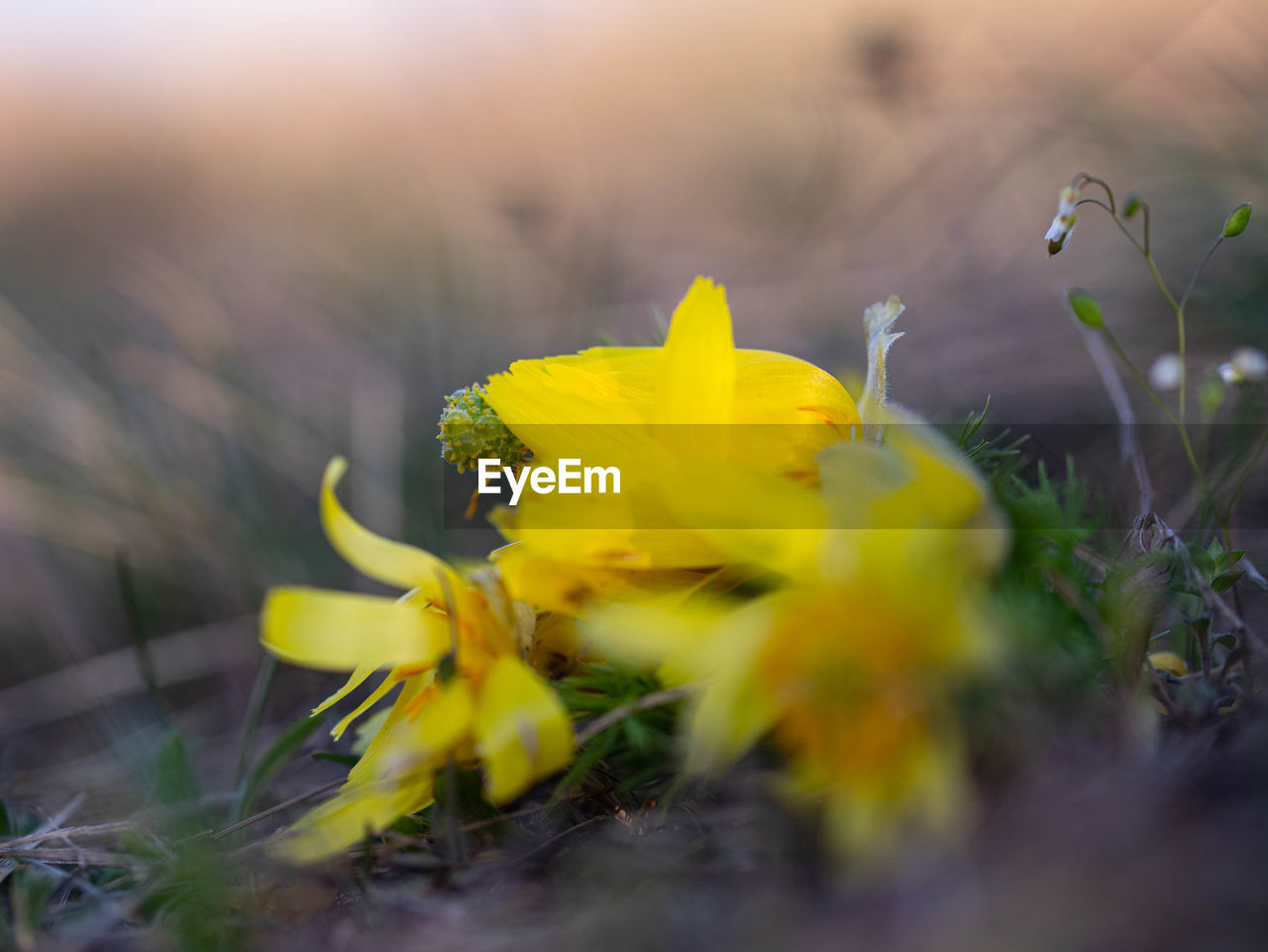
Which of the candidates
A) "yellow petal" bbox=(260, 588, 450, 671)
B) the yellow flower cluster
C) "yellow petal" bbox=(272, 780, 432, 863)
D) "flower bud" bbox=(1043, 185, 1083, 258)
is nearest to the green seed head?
the yellow flower cluster

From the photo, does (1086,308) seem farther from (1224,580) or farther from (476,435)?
(476,435)

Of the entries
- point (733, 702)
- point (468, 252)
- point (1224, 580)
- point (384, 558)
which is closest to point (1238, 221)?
point (1224, 580)

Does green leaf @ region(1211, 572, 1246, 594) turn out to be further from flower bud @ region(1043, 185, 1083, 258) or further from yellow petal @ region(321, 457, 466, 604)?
yellow petal @ region(321, 457, 466, 604)

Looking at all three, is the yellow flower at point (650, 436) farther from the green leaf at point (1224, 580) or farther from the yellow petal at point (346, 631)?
the green leaf at point (1224, 580)

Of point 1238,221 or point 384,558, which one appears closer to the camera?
point 384,558

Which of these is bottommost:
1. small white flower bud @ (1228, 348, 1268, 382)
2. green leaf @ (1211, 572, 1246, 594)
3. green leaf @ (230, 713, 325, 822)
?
green leaf @ (230, 713, 325, 822)

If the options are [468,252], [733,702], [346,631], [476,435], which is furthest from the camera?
[468,252]

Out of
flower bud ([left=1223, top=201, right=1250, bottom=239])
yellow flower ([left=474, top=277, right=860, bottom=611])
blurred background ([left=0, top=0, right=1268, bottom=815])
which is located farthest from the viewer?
blurred background ([left=0, top=0, right=1268, bottom=815])
